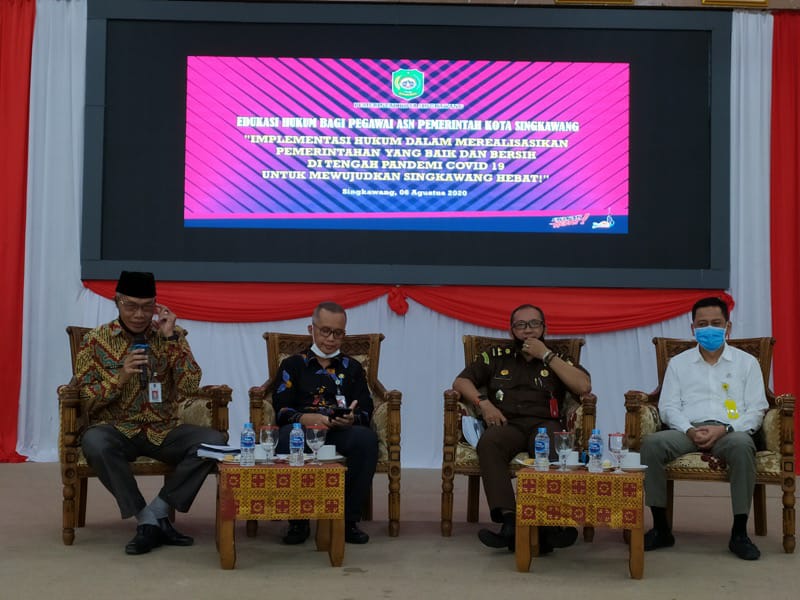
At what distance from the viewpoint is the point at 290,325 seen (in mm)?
5918

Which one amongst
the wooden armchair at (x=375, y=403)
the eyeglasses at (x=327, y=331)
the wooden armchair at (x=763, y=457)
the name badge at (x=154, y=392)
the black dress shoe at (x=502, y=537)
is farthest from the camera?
the eyeglasses at (x=327, y=331)

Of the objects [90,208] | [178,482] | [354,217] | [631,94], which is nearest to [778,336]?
[631,94]

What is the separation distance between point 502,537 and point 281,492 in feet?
2.88

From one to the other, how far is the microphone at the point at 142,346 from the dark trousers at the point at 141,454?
0.71 ft

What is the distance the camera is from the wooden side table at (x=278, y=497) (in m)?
3.20

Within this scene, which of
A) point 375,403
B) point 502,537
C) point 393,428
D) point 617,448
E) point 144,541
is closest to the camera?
point 617,448

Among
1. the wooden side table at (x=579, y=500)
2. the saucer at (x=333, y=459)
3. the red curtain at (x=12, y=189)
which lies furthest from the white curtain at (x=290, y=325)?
the wooden side table at (x=579, y=500)

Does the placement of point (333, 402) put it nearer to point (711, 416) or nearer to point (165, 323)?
point (165, 323)

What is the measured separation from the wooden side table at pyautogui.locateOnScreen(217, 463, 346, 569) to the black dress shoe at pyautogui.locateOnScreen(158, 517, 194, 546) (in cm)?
39

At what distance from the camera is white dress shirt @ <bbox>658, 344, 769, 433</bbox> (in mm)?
3908

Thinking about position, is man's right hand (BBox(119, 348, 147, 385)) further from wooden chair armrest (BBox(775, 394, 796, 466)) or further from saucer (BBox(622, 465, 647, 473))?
wooden chair armrest (BBox(775, 394, 796, 466))

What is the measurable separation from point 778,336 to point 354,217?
2.75 metres

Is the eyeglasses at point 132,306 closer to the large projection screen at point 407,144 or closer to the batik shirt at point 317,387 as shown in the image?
the batik shirt at point 317,387

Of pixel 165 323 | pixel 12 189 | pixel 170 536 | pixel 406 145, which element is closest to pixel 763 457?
pixel 170 536
